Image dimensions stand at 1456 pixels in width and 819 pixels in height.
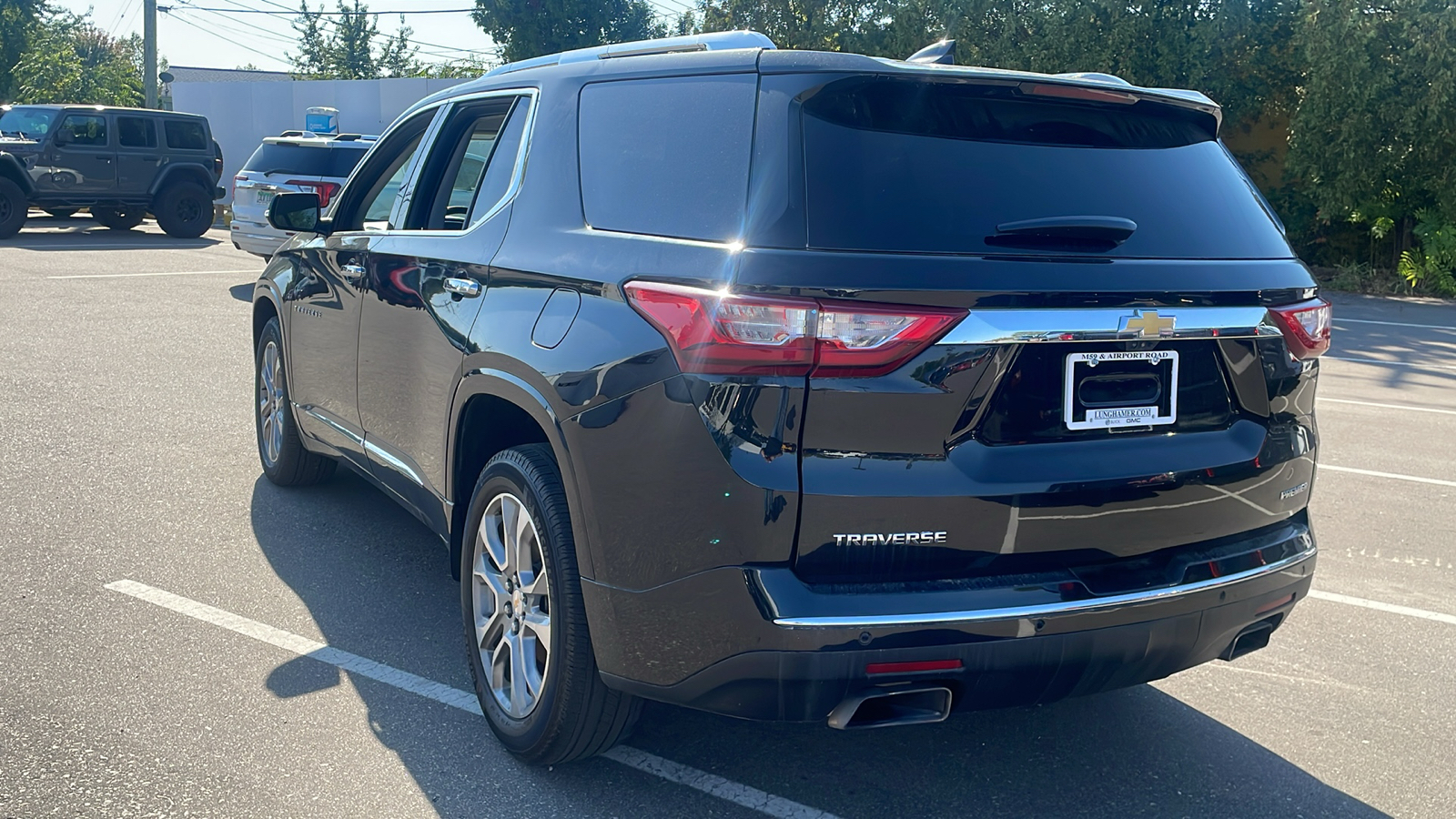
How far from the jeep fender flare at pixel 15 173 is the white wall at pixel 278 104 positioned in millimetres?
9819

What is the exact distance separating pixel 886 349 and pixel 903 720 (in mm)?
801

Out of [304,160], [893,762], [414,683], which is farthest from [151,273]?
[893,762]

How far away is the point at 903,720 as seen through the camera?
2.69 metres

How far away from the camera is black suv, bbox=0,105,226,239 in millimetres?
19438

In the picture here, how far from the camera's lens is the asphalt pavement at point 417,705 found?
3.23m

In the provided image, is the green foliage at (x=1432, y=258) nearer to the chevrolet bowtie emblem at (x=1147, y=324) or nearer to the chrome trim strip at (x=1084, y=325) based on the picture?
the chrome trim strip at (x=1084, y=325)

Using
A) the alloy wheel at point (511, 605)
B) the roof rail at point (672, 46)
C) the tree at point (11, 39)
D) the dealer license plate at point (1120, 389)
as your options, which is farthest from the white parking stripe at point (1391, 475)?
the tree at point (11, 39)

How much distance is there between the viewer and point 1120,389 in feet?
9.26

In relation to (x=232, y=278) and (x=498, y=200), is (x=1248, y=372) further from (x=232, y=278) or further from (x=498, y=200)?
(x=232, y=278)

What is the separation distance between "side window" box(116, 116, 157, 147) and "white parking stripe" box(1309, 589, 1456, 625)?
2015 centimetres

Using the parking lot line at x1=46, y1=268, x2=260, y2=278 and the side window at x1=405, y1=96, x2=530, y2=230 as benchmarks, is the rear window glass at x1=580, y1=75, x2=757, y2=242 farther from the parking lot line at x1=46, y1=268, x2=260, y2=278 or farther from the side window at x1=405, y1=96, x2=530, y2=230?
the parking lot line at x1=46, y1=268, x2=260, y2=278

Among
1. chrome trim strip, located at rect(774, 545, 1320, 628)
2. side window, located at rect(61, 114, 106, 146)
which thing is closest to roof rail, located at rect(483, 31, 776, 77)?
chrome trim strip, located at rect(774, 545, 1320, 628)

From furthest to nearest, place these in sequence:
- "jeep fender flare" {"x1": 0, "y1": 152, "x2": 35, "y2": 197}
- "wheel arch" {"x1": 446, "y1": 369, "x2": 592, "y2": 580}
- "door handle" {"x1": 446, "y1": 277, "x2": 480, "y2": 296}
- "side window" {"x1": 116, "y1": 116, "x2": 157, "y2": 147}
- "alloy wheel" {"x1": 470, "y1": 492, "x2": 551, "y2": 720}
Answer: "side window" {"x1": 116, "y1": 116, "x2": 157, "y2": 147}, "jeep fender flare" {"x1": 0, "y1": 152, "x2": 35, "y2": 197}, "door handle" {"x1": 446, "y1": 277, "x2": 480, "y2": 296}, "alloy wheel" {"x1": 470, "y1": 492, "x2": 551, "y2": 720}, "wheel arch" {"x1": 446, "y1": 369, "x2": 592, "y2": 580}

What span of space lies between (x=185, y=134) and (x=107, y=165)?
1.40 meters
